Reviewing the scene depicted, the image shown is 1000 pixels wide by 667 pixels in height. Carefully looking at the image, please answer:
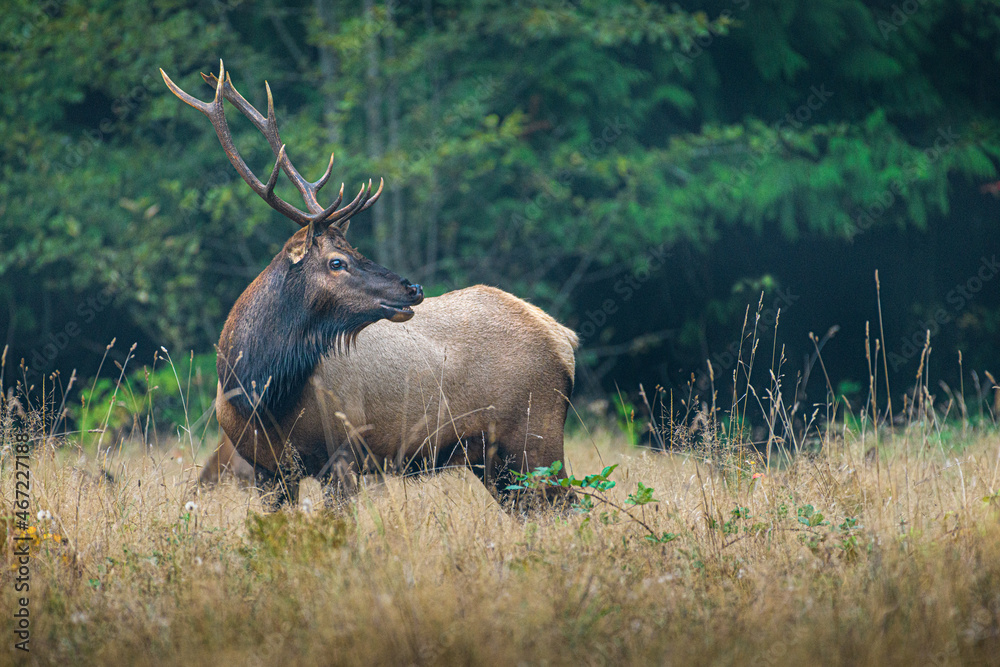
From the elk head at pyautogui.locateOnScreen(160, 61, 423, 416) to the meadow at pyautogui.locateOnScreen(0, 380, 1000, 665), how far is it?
711mm

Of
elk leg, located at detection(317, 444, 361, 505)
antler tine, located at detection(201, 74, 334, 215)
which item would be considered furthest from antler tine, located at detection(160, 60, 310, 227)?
elk leg, located at detection(317, 444, 361, 505)

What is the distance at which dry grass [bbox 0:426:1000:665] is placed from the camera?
2521mm

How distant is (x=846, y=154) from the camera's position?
30.1ft

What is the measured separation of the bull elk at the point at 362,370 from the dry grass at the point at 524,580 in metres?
0.58

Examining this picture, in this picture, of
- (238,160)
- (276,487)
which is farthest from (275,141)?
(276,487)

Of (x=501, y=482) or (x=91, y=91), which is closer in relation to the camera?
(x=501, y=482)

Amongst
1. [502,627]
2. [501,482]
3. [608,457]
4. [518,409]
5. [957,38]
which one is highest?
[957,38]

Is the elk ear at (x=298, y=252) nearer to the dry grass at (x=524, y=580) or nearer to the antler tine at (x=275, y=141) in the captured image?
the antler tine at (x=275, y=141)

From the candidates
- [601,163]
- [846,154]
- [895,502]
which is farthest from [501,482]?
[846,154]

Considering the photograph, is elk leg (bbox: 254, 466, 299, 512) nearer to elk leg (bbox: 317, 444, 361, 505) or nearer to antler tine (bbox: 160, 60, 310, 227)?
elk leg (bbox: 317, 444, 361, 505)

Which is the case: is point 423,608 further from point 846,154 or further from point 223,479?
point 846,154

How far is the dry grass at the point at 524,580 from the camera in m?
2.52

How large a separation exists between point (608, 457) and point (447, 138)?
4.43m

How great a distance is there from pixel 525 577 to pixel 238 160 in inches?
127
